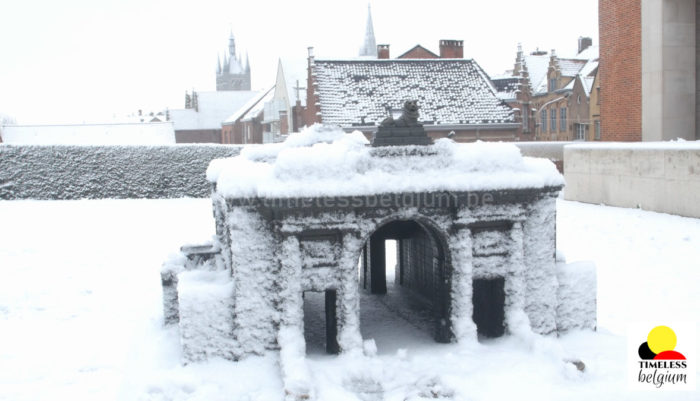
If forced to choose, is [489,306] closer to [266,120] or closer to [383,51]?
[383,51]

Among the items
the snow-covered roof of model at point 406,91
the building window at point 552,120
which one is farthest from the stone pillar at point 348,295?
the building window at point 552,120

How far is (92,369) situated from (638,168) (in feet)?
42.0

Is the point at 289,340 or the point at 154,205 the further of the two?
the point at 154,205

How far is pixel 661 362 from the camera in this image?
677cm

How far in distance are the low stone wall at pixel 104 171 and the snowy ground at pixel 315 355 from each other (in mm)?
7548

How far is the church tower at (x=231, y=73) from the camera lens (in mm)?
100812

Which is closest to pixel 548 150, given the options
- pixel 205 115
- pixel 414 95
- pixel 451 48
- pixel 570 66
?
pixel 414 95

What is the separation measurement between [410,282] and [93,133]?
138 ft

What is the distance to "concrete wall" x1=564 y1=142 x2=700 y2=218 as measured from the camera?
13703mm

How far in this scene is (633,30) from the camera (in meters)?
16.6

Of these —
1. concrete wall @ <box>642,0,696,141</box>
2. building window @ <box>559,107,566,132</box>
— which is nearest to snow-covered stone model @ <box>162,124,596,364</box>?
concrete wall @ <box>642,0,696,141</box>

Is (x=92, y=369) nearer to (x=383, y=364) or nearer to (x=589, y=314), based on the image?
(x=383, y=364)

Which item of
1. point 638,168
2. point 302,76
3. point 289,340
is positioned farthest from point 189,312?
point 302,76

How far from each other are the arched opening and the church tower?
3707 inches
